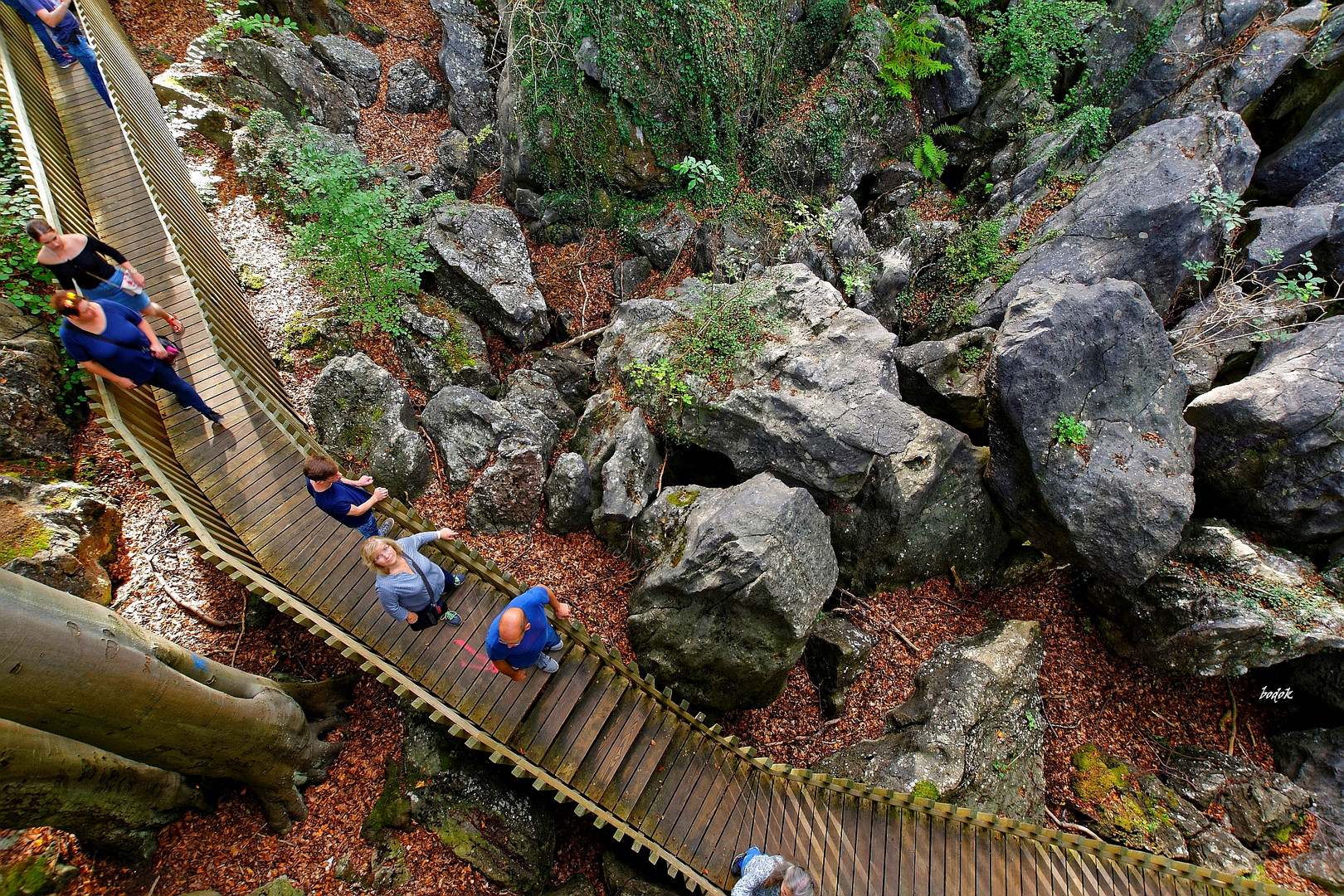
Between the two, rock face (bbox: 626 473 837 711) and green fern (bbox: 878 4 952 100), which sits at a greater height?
green fern (bbox: 878 4 952 100)

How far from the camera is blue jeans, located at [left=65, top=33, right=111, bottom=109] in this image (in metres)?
10.1

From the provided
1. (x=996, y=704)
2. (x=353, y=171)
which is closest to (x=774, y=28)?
(x=353, y=171)

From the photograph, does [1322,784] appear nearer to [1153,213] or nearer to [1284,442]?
[1284,442]

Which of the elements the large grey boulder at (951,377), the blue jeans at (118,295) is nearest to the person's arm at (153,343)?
the blue jeans at (118,295)

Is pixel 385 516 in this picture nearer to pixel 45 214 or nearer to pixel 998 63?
pixel 45 214

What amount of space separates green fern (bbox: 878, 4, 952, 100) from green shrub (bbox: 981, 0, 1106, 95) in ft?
8.64

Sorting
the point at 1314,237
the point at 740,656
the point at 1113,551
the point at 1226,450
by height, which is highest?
the point at 1314,237

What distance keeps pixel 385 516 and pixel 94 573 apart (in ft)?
11.3

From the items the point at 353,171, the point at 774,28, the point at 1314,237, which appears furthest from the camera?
the point at 774,28

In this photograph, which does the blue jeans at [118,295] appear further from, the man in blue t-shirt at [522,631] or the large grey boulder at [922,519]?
the large grey boulder at [922,519]

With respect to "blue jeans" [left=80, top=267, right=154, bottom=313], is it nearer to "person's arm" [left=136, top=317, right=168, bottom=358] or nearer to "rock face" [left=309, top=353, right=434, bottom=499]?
"person's arm" [left=136, top=317, right=168, bottom=358]

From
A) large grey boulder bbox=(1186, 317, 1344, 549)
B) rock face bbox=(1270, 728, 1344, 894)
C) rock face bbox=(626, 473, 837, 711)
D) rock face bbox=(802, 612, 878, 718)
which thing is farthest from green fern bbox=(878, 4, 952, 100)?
rock face bbox=(1270, 728, 1344, 894)

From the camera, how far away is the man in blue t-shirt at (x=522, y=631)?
5816 millimetres

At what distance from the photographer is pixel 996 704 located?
902cm
